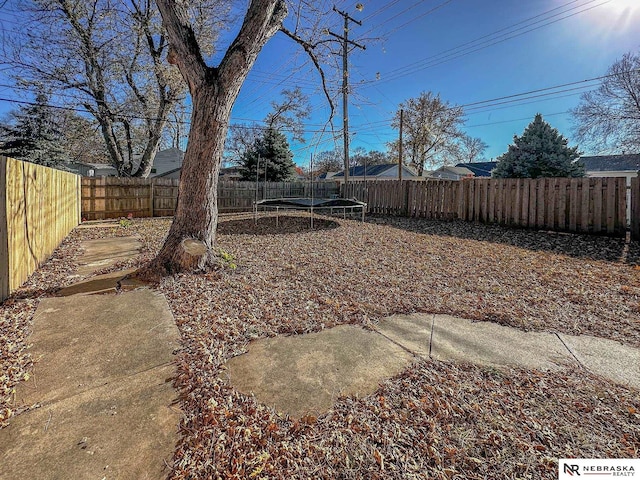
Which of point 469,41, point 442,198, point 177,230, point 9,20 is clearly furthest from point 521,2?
point 9,20

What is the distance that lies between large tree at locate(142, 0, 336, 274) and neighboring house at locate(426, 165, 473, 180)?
29.7 meters

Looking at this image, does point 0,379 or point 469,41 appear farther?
point 469,41

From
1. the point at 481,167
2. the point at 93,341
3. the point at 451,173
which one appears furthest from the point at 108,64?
the point at 481,167

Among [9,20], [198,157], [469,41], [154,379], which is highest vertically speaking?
[469,41]

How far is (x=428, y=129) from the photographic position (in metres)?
23.0

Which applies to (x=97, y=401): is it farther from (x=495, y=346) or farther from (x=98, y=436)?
(x=495, y=346)

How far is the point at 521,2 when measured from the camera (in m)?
9.05

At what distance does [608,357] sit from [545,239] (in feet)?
16.1

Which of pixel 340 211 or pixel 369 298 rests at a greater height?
pixel 340 211

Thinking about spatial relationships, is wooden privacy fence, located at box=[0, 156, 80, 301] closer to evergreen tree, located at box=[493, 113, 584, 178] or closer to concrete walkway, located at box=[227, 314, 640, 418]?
concrete walkway, located at box=[227, 314, 640, 418]

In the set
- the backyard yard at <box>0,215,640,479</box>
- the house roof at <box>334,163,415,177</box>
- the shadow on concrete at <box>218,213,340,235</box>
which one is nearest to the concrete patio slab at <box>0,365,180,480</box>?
the backyard yard at <box>0,215,640,479</box>

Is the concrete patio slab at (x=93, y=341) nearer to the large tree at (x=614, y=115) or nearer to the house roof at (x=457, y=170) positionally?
the large tree at (x=614, y=115)

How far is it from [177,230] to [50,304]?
4.48ft

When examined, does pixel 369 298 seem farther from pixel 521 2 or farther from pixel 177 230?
pixel 521 2
